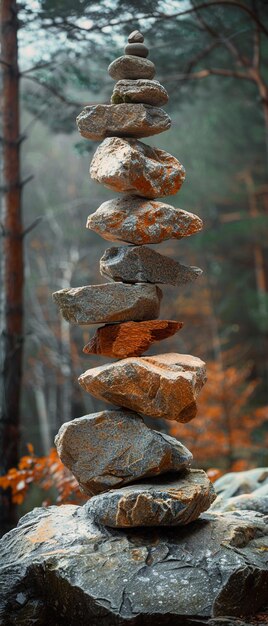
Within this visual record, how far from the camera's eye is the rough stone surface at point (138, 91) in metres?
3.93

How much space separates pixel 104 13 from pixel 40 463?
12.8 feet

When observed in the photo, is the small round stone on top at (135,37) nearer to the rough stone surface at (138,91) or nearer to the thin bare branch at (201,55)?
the rough stone surface at (138,91)

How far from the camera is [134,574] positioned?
337 centimetres

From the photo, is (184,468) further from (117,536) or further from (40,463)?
(40,463)

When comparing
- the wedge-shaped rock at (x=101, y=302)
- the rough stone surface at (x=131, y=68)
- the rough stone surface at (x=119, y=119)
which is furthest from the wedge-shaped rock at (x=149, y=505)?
the rough stone surface at (x=131, y=68)

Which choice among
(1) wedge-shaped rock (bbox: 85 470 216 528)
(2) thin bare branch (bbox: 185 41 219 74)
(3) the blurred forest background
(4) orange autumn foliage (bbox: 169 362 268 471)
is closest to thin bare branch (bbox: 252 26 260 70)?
(3) the blurred forest background

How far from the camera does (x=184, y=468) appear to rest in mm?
3945

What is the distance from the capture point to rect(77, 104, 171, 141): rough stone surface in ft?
12.7

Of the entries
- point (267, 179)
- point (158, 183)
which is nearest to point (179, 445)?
point (158, 183)

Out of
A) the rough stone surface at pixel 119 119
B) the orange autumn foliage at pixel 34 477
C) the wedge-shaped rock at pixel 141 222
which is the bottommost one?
the orange autumn foliage at pixel 34 477

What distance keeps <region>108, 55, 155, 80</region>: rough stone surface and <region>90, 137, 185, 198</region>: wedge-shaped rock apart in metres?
0.40

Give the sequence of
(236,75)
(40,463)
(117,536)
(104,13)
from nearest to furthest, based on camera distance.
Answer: (117,536)
(40,463)
(104,13)
(236,75)

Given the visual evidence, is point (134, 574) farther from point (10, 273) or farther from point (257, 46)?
point (257, 46)

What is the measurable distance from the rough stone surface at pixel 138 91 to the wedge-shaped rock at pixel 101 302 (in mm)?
1087
